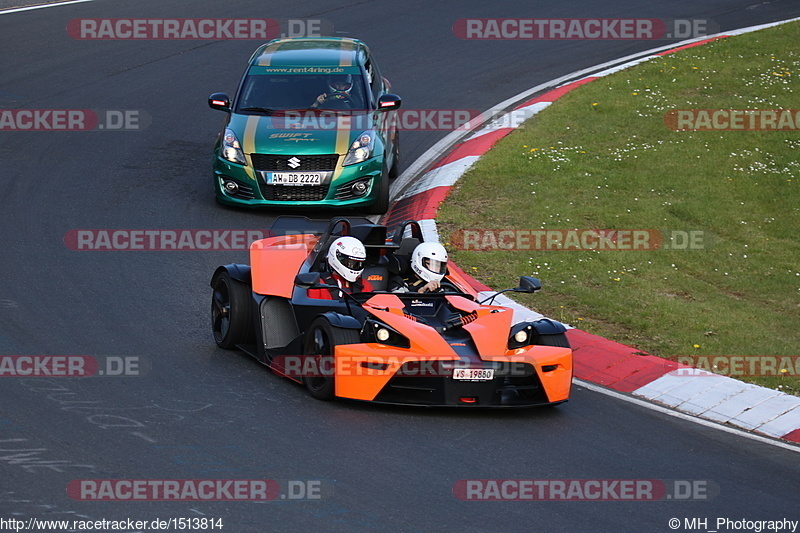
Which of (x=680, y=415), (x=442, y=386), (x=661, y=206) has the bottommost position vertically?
(x=680, y=415)

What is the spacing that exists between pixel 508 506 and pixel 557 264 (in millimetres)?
5840

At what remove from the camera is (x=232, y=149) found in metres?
13.9

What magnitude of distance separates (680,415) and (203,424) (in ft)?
12.6

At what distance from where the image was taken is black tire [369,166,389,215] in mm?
13945

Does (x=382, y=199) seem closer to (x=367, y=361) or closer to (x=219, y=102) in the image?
(x=219, y=102)

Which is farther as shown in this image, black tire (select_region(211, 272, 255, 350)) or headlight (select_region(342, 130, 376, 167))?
headlight (select_region(342, 130, 376, 167))

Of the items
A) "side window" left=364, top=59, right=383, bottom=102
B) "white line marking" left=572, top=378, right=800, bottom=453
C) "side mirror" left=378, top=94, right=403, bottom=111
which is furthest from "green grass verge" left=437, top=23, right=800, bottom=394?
"side window" left=364, top=59, right=383, bottom=102

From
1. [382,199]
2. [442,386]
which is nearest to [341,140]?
[382,199]

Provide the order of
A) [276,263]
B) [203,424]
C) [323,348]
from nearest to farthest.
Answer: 1. [203,424]
2. [323,348]
3. [276,263]

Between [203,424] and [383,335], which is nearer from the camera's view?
[203,424]

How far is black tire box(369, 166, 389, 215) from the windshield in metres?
1.23

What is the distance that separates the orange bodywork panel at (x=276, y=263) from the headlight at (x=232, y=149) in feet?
11.4

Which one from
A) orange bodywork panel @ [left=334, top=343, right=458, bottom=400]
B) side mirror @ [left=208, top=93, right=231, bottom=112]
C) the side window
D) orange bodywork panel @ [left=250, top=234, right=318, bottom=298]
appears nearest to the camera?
orange bodywork panel @ [left=334, top=343, right=458, bottom=400]

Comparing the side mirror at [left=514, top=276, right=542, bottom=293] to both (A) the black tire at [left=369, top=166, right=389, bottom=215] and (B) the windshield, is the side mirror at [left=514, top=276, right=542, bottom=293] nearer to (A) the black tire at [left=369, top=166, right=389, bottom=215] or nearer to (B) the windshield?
(A) the black tire at [left=369, top=166, right=389, bottom=215]
